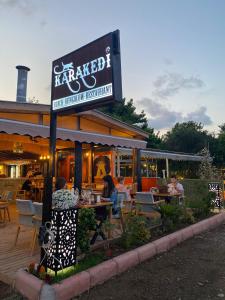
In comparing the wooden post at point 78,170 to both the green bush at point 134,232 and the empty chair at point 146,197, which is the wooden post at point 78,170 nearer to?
the empty chair at point 146,197

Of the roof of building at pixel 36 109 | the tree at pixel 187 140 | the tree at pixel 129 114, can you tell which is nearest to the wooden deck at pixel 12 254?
the roof of building at pixel 36 109

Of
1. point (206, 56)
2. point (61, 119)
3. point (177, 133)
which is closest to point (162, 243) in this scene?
point (61, 119)

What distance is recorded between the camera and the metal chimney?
1080 cm

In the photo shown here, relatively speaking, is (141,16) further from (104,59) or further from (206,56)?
(104,59)

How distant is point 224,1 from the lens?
9.85 m

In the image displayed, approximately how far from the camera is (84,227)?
158 inches

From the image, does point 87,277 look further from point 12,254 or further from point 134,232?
point 12,254

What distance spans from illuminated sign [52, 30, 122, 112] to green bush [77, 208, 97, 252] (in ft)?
5.49

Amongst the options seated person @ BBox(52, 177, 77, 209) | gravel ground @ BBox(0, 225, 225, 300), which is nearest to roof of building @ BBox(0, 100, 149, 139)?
seated person @ BBox(52, 177, 77, 209)

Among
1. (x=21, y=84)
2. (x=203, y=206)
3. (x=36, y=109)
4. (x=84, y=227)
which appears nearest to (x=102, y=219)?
(x=84, y=227)

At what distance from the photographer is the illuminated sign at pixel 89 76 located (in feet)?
11.6

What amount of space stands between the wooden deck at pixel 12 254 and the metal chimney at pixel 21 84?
616 centimetres

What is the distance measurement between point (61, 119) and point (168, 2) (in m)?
5.80

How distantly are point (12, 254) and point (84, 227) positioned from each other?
5.18ft
